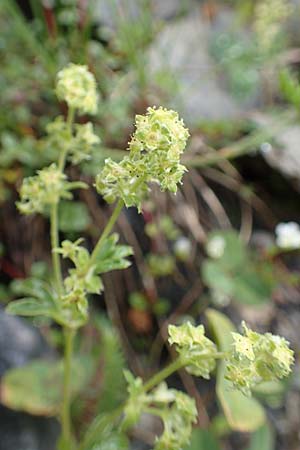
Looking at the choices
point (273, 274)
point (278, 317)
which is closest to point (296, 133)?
point (273, 274)

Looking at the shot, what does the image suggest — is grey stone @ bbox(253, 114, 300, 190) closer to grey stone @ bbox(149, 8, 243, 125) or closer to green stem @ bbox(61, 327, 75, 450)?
grey stone @ bbox(149, 8, 243, 125)

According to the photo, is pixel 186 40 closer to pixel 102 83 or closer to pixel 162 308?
pixel 102 83

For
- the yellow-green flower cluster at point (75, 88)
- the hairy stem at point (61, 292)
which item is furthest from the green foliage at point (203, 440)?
the yellow-green flower cluster at point (75, 88)

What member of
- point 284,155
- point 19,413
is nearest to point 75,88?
point 19,413

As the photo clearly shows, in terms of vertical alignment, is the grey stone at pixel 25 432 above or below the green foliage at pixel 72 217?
below

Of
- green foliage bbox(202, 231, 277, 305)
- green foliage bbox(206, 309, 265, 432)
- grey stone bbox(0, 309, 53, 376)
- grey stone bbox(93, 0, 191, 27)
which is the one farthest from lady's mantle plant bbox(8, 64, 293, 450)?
grey stone bbox(93, 0, 191, 27)

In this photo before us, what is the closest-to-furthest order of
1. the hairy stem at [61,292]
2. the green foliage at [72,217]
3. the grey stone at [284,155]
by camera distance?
1. the hairy stem at [61,292]
2. the green foliage at [72,217]
3. the grey stone at [284,155]

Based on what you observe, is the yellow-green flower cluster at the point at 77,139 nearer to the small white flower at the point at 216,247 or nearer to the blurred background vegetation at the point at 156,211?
the blurred background vegetation at the point at 156,211
